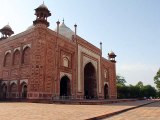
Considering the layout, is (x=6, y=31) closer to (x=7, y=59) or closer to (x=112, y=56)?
(x=7, y=59)

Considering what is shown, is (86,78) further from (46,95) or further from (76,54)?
(46,95)

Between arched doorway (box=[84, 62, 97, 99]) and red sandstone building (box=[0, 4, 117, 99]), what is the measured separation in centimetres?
237

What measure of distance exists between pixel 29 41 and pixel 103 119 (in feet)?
44.0

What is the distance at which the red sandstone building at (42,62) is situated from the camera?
16.1m

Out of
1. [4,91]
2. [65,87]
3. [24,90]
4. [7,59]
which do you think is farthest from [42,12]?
[4,91]

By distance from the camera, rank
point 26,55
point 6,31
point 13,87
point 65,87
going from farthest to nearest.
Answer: point 6,31
point 65,87
point 13,87
point 26,55

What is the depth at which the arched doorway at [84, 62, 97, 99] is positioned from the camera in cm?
2539

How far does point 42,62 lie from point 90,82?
36.2 feet

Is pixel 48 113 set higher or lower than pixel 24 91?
Answer: lower

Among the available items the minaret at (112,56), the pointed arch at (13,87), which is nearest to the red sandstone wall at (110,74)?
the minaret at (112,56)

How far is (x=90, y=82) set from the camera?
25.8 meters

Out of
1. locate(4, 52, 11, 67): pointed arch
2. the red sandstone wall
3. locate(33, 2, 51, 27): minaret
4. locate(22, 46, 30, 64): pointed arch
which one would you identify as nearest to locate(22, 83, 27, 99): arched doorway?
locate(22, 46, 30, 64): pointed arch

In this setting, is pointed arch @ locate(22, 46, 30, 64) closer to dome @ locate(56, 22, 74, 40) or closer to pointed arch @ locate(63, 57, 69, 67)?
pointed arch @ locate(63, 57, 69, 67)

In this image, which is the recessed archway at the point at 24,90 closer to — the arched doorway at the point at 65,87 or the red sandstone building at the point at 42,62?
the red sandstone building at the point at 42,62
